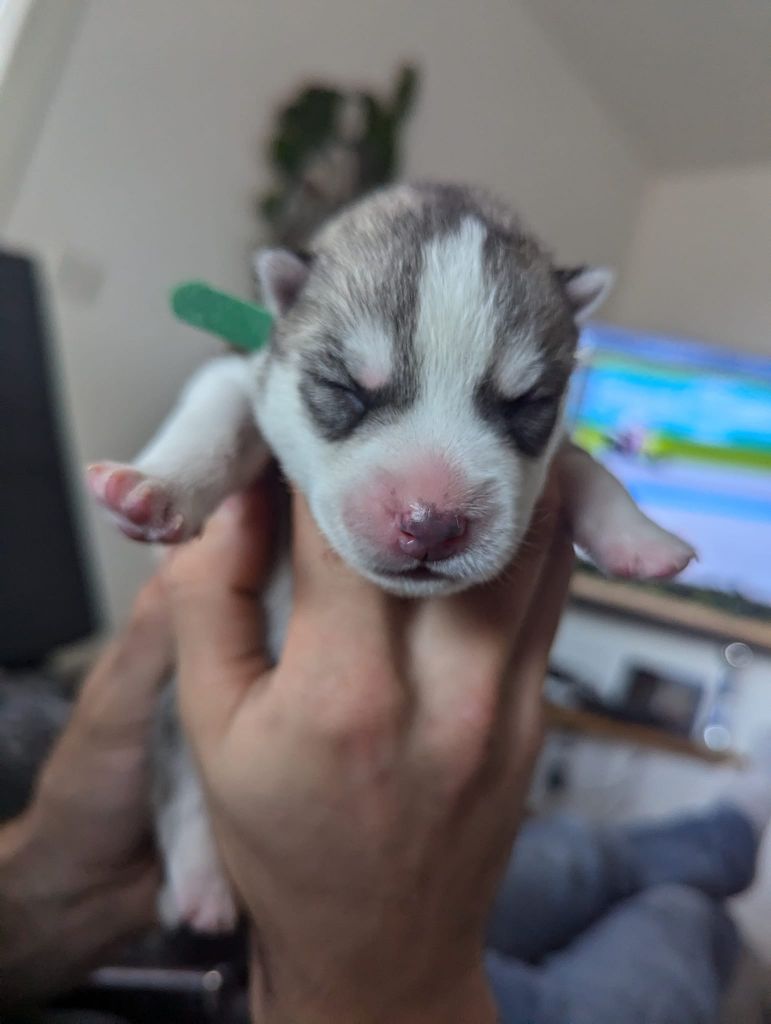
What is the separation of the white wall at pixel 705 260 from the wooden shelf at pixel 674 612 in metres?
0.83

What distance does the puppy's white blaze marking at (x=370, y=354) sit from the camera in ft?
2.51

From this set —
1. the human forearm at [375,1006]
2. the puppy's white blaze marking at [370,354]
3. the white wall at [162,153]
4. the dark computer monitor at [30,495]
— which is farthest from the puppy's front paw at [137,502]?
the white wall at [162,153]

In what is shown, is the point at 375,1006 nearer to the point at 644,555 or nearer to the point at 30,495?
the point at 644,555

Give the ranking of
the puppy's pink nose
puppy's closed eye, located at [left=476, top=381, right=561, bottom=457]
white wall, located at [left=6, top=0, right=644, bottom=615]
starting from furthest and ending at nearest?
white wall, located at [left=6, top=0, right=644, bottom=615] < puppy's closed eye, located at [left=476, top=381, right=561, bottom=457] < the puppy's pink nose

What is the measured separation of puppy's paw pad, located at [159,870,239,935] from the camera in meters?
0.96

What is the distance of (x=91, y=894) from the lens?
1049 millimetres

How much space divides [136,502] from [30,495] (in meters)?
1.01

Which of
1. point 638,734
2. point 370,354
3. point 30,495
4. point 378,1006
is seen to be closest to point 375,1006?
point 378,1006

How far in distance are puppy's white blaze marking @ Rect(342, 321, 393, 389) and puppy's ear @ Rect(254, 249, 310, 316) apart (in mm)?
197

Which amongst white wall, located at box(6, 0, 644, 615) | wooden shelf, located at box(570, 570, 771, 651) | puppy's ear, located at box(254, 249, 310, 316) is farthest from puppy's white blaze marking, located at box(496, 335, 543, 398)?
wooden shelf, located at box(570, 570, 771, 651)

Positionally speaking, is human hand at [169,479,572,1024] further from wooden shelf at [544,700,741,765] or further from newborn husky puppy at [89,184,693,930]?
wooden shelf at [544,700,741,765]

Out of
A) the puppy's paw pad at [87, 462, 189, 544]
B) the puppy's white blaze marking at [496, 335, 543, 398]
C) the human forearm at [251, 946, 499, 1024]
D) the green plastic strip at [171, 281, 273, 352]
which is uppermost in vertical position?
the puppy's white blaze marking at [496, 335, 543, 398]

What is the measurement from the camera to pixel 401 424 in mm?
744

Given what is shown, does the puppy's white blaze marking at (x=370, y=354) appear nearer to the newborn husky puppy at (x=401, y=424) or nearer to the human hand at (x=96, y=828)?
the newborn husky puppy at (x=401, y=424)
